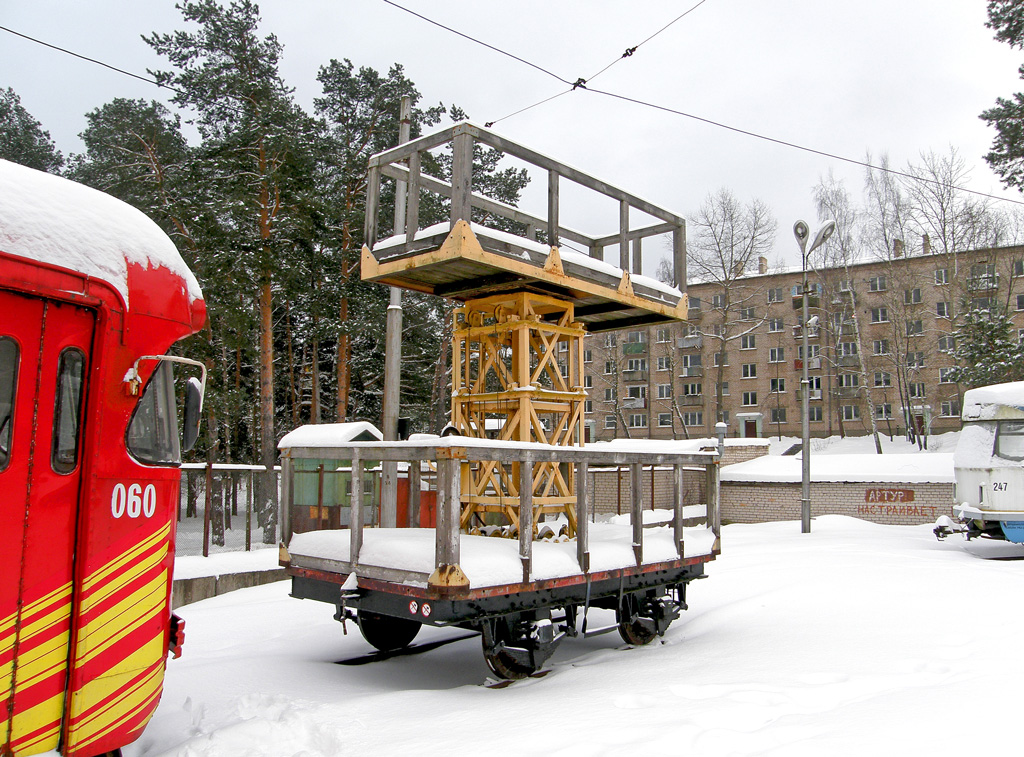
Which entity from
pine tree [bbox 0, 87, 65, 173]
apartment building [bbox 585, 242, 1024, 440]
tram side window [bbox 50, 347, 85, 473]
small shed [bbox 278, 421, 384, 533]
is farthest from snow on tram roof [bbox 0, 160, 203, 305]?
apartment building [bbox 585, 242, 1024, 440]

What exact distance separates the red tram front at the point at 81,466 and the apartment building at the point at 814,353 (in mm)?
35095

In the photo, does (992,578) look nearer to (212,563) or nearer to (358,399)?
(212,563)

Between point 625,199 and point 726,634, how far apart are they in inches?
172

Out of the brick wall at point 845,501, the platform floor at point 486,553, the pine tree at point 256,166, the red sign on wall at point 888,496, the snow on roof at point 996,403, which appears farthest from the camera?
the red sign on wall at point 888,496

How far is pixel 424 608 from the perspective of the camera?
5.21m

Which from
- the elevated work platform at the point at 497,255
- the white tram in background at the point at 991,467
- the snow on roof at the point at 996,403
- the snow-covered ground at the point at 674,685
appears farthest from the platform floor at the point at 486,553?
the snow on roof at the point at 996,403

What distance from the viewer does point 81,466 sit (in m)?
3.81

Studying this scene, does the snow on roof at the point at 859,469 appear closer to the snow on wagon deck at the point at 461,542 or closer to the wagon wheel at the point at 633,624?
the snow on wagon deck at the point at 461,542

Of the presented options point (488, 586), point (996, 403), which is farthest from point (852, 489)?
point (488, 586)

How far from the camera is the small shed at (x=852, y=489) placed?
2077cm

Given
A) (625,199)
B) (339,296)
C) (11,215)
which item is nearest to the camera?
(11,215)

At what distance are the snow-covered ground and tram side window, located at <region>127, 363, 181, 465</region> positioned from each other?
5.26 ft

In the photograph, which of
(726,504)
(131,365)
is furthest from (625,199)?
(726,504)

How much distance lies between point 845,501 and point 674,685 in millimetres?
18443
